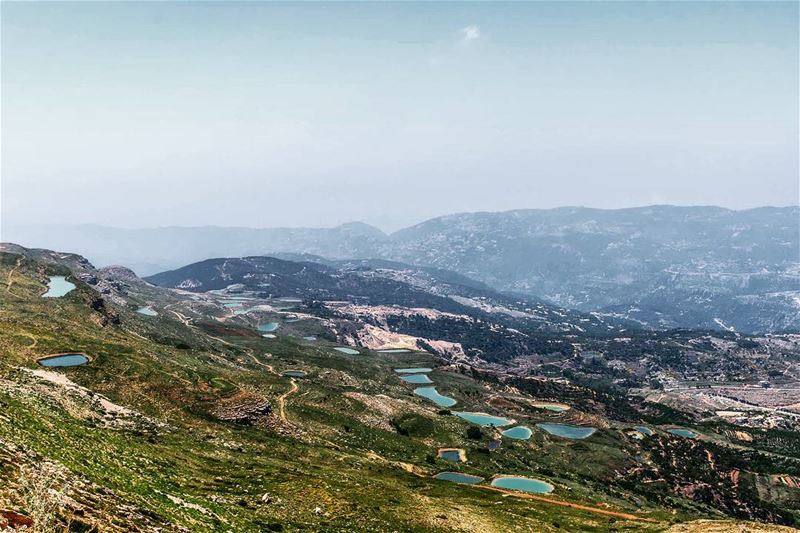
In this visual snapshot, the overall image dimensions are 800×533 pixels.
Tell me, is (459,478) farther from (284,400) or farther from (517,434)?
(517,434)

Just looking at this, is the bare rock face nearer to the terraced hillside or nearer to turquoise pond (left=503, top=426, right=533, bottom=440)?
the terraced hillside

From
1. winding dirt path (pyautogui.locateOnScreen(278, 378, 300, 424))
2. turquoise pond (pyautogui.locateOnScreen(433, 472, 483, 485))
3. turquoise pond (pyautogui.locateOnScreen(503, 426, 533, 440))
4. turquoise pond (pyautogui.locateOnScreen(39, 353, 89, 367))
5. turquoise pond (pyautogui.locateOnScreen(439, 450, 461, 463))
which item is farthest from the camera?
turquoise pond (pyautogui.locateOnScreen(503, 426, 533, 440))

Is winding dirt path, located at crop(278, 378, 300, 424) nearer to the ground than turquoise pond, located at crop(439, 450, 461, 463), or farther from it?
farther from it

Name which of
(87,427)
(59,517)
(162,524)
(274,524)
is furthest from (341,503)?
(59,517)

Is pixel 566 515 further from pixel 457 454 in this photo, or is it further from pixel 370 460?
pixel 457 454

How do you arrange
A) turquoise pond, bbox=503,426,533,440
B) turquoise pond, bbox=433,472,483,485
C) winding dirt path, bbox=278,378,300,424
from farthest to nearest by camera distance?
turquoise pond, bbox=503,426,533,440 → winding dirt path, bbox=278,378,300,424 → turquoise pond, bbox=433,472,483,485

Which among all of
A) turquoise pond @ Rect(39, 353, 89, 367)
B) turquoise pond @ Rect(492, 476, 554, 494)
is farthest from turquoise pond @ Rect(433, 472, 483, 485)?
turquoise pond @ Rect(39, 353, 89, 367)
